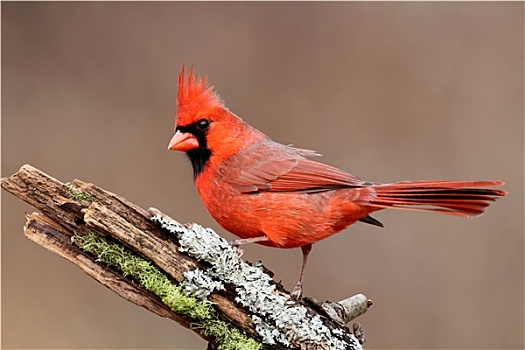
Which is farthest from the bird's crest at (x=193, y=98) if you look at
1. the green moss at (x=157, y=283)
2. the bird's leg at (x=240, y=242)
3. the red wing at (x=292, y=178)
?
the green moss at (x=157, y=283)

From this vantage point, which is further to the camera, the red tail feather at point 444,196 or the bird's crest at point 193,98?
the bird's crest at point 193,98

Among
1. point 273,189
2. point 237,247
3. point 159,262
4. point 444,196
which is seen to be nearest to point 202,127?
point 273,189

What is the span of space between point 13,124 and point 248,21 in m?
1.15

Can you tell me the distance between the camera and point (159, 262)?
1.64m

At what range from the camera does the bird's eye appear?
6.53 feet

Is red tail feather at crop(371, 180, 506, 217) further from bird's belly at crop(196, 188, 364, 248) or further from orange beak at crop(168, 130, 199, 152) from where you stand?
orange beak at crop(168, 130, 199, 152)

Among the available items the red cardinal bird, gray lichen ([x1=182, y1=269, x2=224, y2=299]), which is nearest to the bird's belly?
the red cardinal bird

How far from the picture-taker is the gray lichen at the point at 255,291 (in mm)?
1671

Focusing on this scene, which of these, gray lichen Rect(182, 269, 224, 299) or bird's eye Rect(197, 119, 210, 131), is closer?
gray lichen Rect(182, 269, 224, 299)

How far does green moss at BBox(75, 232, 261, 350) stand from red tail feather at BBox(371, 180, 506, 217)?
516 mm

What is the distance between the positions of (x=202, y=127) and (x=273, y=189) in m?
0.26

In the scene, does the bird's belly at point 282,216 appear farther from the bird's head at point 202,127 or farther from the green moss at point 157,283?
the green moss at point 157,283

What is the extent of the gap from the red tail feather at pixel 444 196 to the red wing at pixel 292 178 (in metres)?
0.10

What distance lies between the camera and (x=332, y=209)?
6.16 ft
